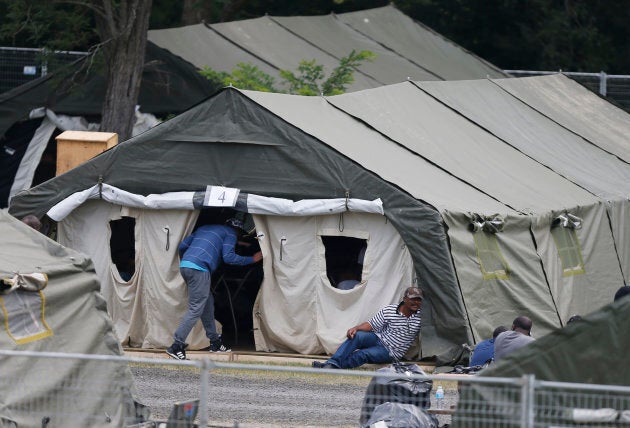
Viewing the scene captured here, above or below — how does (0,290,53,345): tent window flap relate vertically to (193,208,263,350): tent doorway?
above

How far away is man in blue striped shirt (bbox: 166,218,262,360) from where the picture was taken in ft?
44.5

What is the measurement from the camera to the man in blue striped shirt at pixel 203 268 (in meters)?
13.6

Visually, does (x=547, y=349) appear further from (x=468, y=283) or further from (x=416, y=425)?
(x=468, y=283)

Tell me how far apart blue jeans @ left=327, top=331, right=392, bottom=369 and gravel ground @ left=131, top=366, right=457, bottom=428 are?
52 cm

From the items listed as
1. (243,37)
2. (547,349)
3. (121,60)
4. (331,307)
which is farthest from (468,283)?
(243,37)

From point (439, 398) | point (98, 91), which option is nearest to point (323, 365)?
point (439, 398)

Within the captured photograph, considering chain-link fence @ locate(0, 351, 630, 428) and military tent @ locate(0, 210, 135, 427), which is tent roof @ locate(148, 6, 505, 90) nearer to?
chain-link fence @ locate(0, 351, 630, 428)

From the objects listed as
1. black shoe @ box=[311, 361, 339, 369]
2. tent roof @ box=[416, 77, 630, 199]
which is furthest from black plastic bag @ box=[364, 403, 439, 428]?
tent roof @ box=[416, 77, 630, 199]

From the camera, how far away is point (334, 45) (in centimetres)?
2572

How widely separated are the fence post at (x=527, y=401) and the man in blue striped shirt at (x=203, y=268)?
685cm

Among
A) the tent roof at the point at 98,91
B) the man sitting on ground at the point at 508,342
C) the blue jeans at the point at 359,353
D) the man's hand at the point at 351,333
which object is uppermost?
the tent roof at the point at 98,91

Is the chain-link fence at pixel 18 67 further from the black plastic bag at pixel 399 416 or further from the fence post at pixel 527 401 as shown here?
the fence post at pixel 527 401

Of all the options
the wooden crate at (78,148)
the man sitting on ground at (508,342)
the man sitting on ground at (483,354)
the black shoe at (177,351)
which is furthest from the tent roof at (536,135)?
the man sitting on ground at (508,342)

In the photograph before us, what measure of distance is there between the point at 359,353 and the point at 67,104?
31.4 feet
